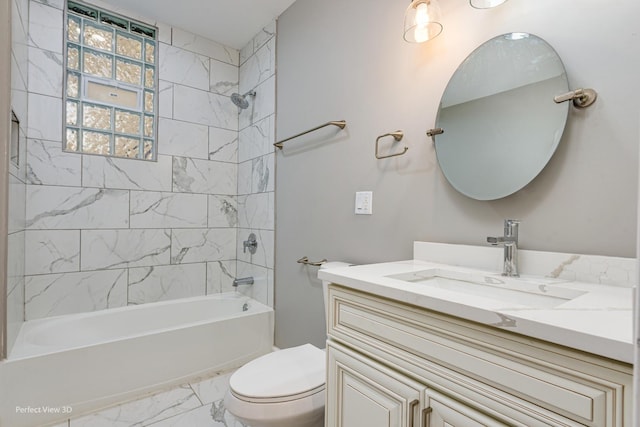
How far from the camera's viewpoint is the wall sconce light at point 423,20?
126cm

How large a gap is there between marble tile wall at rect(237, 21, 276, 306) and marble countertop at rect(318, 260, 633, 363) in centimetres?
157

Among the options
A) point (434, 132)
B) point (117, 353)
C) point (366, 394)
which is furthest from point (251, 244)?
point (366, 394)

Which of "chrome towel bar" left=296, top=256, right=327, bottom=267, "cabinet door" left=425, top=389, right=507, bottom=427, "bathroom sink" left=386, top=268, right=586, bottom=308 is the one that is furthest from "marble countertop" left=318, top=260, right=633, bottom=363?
"chrome towel bar" left=296, top=256, right=327, bottom=267

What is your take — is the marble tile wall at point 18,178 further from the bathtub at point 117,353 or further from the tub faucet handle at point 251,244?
the tub faucet handle at point 251,244

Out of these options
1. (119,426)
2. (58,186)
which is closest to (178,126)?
(58,186)

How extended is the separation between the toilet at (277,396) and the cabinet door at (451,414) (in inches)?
20.1

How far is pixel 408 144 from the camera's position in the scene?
1.44m

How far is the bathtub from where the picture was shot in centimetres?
159

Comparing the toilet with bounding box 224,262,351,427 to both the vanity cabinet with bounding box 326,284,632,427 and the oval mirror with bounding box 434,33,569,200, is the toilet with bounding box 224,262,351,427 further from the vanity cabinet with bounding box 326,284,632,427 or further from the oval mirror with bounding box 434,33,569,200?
the oval mirror with bounding box 434,33,569,200

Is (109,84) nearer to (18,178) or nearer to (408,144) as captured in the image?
(18,178)

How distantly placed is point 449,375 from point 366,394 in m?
0.28

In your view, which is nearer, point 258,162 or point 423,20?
point 423,20

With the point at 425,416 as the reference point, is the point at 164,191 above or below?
above

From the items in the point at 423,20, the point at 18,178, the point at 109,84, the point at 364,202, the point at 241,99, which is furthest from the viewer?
the point at 241,99
